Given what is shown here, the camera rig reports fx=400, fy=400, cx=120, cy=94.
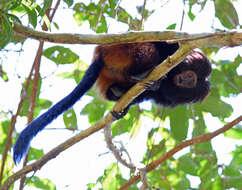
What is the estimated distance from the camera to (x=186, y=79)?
154 inches

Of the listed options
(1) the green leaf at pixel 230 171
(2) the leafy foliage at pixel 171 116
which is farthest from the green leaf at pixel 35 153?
(1) the green leaf at pixel 230 171

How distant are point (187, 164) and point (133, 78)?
0.97m

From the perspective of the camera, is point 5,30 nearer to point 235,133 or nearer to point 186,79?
point 186,79

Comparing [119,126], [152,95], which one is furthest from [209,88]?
[119,126]

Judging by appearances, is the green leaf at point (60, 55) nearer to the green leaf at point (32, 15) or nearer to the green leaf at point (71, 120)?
the green leaf at point (71, 120)

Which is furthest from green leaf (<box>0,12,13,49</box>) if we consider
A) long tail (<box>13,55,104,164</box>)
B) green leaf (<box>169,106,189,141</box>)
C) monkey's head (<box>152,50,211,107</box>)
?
monkey's head (<box>152,50,211,107</box>)

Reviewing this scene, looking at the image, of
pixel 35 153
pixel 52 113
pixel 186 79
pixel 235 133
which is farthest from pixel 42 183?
pixel 235 133

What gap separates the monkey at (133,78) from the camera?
3455 mm

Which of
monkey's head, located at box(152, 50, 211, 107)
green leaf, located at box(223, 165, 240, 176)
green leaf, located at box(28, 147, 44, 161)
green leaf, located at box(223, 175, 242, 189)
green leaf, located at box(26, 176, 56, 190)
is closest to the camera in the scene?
green leaf, located at box(223, 175, 242, 189)

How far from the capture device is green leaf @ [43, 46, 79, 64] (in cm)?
354

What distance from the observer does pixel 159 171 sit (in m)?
4.22

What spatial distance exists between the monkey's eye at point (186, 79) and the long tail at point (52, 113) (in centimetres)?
79

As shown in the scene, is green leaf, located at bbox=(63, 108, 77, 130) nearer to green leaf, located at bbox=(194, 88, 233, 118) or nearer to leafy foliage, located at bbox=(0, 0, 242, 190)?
leafy foliage, located at bbox=(0, 0, 242, 190)

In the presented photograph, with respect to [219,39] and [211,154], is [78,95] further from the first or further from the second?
[219,39]
